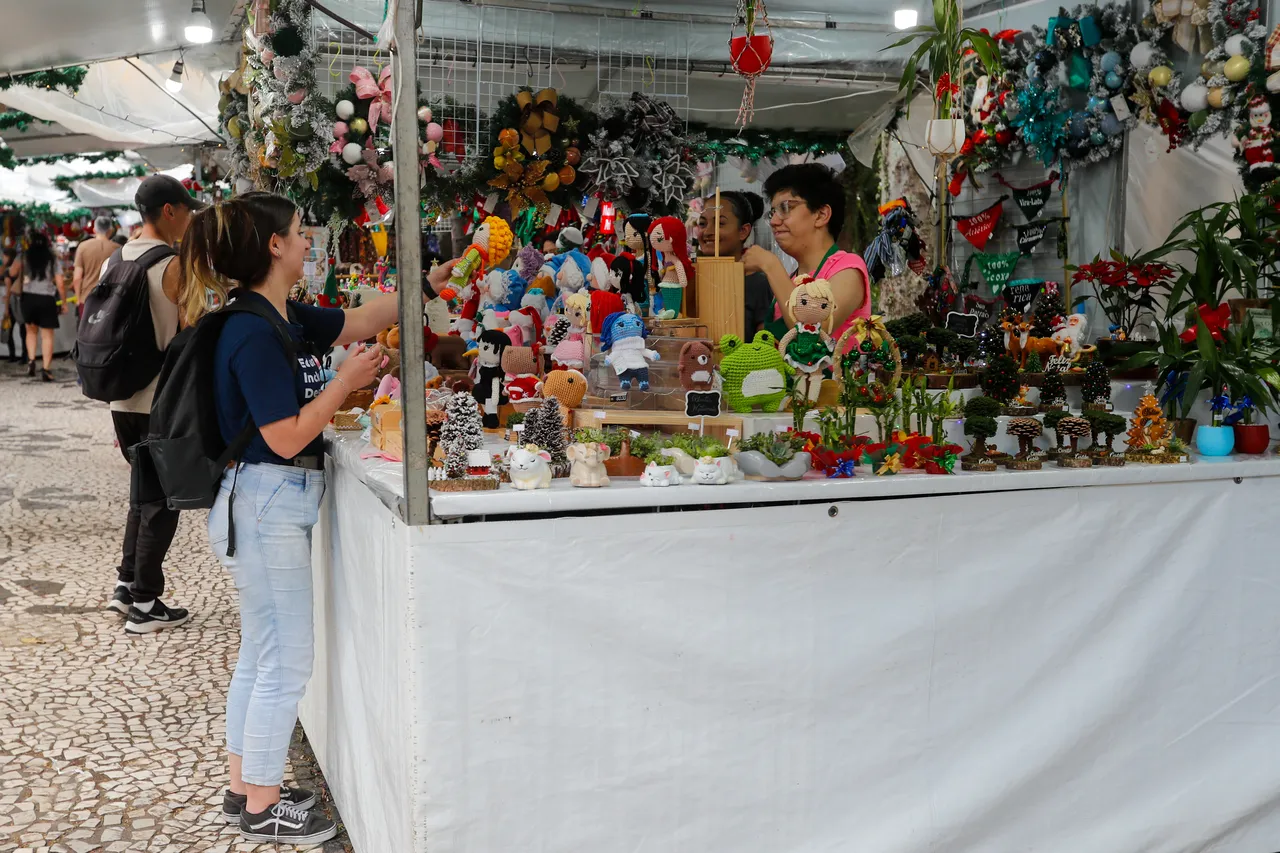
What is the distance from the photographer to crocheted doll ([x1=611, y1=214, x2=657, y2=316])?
3105mm

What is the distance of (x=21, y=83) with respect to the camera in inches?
262

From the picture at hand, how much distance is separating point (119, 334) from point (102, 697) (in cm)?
119

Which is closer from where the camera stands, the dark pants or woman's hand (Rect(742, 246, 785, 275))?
woman's hand (Rect(742, 246, 785, 275))

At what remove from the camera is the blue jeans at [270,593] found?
2.26 meters

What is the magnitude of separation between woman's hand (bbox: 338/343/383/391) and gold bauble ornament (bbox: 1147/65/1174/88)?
330 centimetres

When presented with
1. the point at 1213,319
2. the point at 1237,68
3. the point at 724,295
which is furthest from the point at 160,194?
the point at 1237,68

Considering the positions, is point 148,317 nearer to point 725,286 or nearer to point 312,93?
point 312,93

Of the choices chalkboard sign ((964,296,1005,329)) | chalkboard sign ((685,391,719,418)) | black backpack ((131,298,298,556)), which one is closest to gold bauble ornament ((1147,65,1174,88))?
chalkboard sign ((964,296,1005,329))

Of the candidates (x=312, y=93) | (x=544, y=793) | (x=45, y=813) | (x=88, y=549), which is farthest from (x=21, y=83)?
(x=544, y=793)

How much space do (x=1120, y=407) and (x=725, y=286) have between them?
1.15 m

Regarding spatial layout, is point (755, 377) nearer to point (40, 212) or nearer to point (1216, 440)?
point (1216, 440)

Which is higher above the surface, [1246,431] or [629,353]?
[629,353]

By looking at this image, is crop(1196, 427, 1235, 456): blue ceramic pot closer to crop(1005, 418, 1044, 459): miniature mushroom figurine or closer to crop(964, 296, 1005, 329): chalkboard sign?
crop(1005, 418, 1044, 459): miniature mushroom figurine

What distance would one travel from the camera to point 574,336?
268cm
